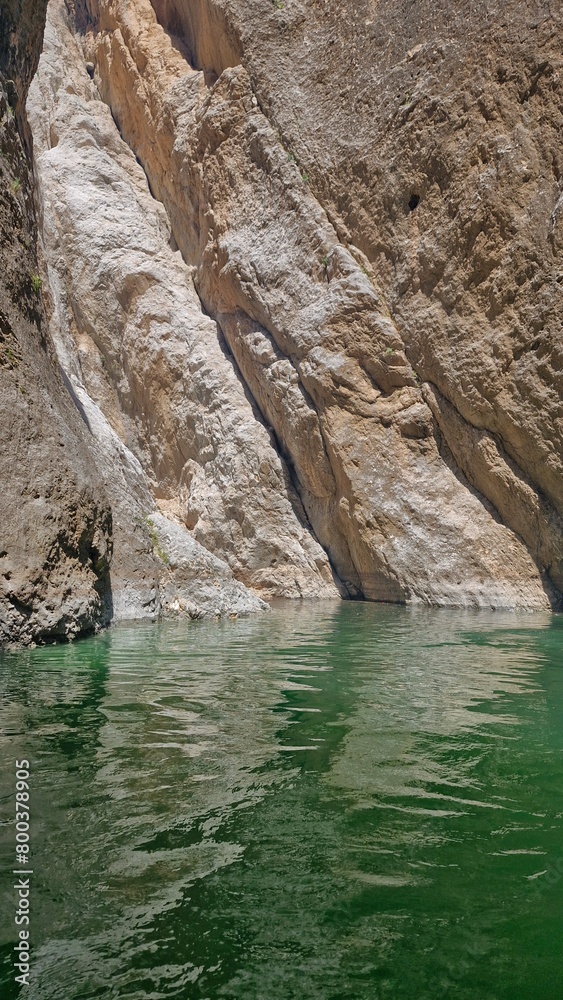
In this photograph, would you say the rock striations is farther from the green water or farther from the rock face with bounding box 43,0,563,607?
the green water

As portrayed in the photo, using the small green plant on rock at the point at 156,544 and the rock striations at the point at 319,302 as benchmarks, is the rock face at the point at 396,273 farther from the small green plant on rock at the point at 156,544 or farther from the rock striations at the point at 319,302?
the small green plant on rock at the point at 156,544

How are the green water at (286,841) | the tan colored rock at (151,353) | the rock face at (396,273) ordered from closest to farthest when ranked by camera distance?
1. the green water at (286,841)
2. the rock face at (396,273)
3. the tan colored rock at (151,353)

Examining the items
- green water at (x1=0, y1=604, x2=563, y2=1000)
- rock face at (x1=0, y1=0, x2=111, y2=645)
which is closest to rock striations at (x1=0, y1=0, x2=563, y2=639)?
rock face at (x1=0, y1=0, x2=111, y2=645)

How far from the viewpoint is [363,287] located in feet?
72.6

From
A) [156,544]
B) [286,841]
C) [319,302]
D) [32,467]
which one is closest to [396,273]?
[319,302]

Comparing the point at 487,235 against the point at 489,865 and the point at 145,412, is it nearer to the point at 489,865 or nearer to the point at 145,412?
the point at 145,412

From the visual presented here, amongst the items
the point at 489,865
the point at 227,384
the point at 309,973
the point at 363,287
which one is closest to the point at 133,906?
the point at 309,973

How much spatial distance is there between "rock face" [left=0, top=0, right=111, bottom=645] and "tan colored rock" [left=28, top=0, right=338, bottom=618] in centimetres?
822

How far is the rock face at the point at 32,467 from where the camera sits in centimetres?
915

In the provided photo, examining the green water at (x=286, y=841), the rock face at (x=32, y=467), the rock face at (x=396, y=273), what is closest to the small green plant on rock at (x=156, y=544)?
the rock face at (x=32, y=467)

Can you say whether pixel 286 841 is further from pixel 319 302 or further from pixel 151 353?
pixel 151 353

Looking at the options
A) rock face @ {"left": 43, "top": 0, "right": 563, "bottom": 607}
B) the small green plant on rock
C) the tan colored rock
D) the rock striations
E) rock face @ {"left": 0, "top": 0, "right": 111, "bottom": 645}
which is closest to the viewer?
rock face @ {"left": 0, "top": 0, "right": 111, "bottom": 645}

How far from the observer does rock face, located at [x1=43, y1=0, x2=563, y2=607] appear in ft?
61.9

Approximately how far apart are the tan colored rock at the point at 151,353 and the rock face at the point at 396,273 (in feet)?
1.55
